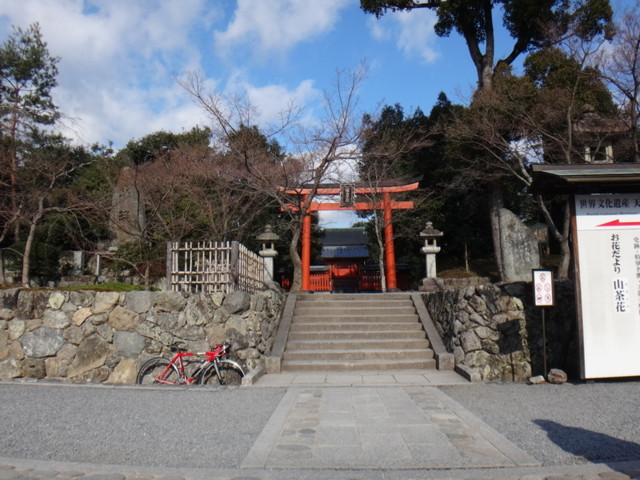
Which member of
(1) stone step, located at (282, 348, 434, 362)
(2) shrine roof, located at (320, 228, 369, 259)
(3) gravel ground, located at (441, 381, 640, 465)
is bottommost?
(3) gravel ground, located at (441, 381, 640, 465)

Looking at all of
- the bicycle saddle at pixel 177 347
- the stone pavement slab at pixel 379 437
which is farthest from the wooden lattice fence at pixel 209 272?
the stone pavement slab at pixel 379 437

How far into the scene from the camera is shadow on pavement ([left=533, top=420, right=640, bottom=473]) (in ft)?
13.8

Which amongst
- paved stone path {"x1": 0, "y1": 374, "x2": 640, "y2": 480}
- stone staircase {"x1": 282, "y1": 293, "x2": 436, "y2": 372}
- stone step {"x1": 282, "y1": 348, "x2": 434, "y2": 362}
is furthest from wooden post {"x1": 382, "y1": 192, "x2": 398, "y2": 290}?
paved stone path {"x1": 0, "y1": 374, "x2": 640, "y2": 480}

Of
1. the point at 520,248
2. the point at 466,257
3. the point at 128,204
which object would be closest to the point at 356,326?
the point at 520,248

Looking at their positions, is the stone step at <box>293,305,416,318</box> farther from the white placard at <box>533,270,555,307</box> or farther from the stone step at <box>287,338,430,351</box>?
the white placard at <box>533,270,555,307</box>

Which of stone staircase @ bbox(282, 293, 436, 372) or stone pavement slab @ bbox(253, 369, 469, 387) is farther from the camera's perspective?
stone staircase @ bbox(282, 293, 436, 372)

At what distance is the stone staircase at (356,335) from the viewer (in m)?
9.34

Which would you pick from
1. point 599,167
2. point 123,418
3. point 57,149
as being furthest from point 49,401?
point 57,149

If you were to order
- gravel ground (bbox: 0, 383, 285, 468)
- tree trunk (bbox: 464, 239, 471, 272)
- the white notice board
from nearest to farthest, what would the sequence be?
gravel ground (bbox: 0, 383, 285, 468)
the white notice board
tree trunk (bbox: 464, 239, 471, 272)

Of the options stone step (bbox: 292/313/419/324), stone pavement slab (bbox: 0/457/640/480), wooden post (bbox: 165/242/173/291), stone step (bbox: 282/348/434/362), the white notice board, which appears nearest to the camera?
stone pavement slab (bbox: 0/457/640/480)

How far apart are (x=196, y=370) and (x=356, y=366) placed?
9.23 feet

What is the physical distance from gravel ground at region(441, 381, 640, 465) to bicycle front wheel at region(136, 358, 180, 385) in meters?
4.39

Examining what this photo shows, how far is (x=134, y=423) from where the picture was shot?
537 cm

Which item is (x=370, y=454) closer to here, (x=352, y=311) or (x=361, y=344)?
(x=361, y=344)
